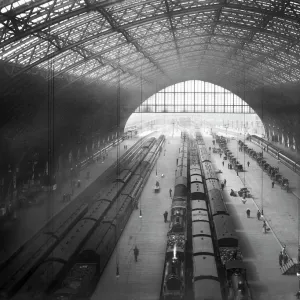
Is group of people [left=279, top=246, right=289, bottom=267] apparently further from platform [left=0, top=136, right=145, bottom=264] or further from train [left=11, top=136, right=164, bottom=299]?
platform [left=0, top=136, right=145, bottom=264]

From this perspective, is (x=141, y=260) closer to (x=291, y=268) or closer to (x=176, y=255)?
(x=176, y=255)

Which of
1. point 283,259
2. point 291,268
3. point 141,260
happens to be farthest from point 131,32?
point 291,268

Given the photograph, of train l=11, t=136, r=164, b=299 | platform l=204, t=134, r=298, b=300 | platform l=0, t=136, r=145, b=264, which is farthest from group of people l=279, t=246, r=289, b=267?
platform l=0, t=136, r=145, b=264

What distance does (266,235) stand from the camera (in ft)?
73.7

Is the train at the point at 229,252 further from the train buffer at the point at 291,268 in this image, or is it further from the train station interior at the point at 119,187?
the train buffer at the point at 291,268

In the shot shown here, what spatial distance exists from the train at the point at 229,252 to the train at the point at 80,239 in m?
4.96

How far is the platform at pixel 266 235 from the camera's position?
52.9ft

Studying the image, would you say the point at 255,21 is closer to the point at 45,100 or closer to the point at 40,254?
the point at 45,100

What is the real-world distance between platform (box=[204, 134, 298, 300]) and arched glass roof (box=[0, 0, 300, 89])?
461 inches

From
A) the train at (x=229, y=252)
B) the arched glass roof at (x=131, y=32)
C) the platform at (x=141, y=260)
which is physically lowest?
the platform at (x=141, y=260)

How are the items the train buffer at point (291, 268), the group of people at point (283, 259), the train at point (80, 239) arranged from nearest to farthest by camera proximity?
the train at point (80, 239) → the train buffer at point (291, 268) → the group of people at point (283, 259)

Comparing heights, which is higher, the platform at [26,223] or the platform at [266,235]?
the platform at [26,223]

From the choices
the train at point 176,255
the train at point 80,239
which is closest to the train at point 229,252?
the train at point 176,255

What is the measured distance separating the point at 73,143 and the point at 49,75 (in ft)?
44.5
